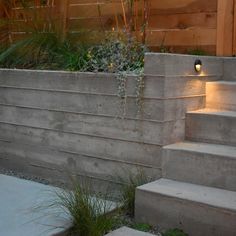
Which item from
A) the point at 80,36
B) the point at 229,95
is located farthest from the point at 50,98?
the point at 229,95

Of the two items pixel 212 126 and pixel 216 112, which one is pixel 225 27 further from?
pixel 212 126

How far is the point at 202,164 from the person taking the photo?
3008 millimetres

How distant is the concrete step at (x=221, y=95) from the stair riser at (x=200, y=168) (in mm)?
688

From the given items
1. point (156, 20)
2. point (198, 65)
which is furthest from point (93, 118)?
point (156, 20)

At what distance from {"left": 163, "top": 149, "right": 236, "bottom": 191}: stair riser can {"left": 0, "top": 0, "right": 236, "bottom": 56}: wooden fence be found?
135 centimetres

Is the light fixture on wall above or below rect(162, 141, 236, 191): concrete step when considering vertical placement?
above

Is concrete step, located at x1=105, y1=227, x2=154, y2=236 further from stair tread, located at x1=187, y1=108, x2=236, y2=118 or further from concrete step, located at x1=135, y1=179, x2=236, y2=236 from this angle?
stair tread, located at x1=187, y1=108, x2=236, y2=118

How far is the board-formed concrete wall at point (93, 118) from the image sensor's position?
3229mm

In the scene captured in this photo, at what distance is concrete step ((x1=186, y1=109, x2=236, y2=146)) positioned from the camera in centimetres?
322

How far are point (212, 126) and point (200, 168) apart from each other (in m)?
0.41

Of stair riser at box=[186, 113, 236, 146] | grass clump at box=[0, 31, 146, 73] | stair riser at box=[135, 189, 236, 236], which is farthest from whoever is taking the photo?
grass clump at box=[0, 31, 146, 73]

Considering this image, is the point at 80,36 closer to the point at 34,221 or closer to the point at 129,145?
the point at 129,145

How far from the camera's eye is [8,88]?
4215 millimetres

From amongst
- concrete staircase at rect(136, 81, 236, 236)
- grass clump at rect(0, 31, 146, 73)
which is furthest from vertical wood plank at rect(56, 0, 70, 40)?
concrete staircase at rect(136, 81, 236, 236)
